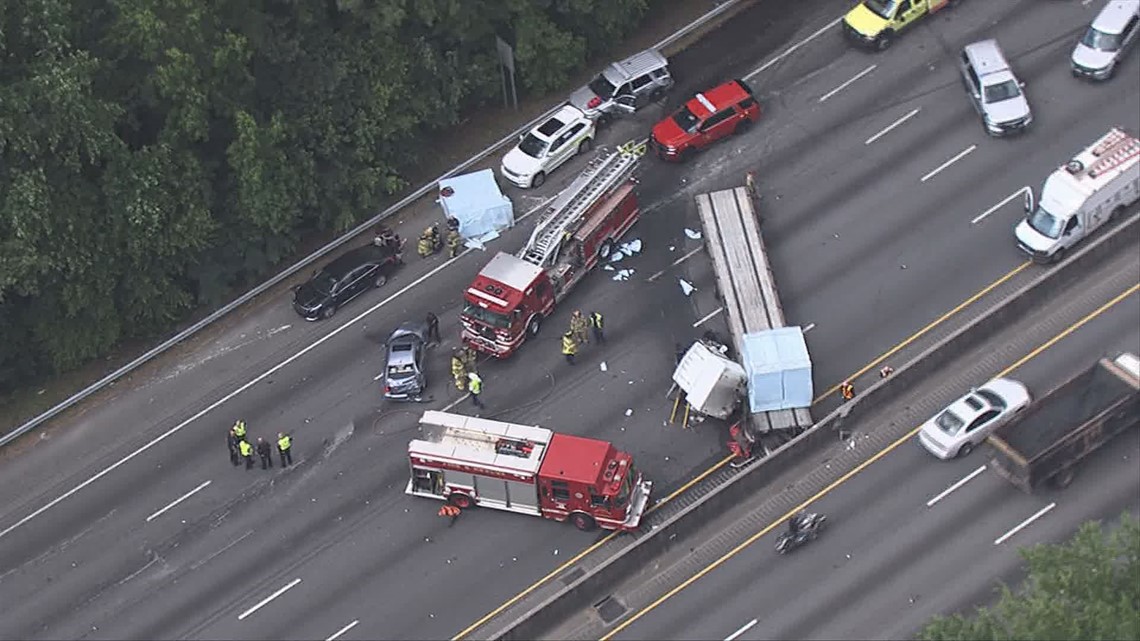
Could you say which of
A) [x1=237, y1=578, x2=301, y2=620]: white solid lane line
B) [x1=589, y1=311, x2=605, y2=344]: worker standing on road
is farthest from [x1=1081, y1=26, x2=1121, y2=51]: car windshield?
[x1=237, y1=578, x2=301, y2=620]: white solid lane line

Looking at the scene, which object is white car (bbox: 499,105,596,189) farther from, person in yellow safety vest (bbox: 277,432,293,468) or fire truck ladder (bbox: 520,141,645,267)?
person in yellow safety vest (bbox: 277,432,293,468)

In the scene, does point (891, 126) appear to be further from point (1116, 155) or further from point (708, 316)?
point (708, 316)

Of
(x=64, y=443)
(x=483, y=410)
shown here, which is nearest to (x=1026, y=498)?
(x=483, y=410)

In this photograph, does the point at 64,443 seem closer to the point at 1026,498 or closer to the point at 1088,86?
the point at 1026,498

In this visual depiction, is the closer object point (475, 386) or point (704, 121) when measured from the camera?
point (475, 386)

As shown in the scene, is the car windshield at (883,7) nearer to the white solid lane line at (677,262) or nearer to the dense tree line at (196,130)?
the dense tree line at (196,130)

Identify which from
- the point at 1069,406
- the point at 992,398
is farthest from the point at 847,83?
the point at 1069,406

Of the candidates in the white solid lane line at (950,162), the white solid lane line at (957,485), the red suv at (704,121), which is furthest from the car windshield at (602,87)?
the white solid lane line at (957,485)
